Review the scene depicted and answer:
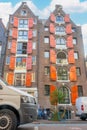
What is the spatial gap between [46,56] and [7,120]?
82.6 feet

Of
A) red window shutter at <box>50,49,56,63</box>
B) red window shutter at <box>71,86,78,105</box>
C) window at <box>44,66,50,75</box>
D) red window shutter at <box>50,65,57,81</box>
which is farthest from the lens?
red window shutter at <box>50,49,56,63</box>

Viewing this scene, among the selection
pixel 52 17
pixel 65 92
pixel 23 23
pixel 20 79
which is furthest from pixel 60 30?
pixel 20 79

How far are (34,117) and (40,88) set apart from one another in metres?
21.6

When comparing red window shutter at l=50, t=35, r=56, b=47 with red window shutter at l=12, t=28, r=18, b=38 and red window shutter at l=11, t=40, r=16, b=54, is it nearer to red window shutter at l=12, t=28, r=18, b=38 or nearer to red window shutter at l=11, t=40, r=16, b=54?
red window shutter at l=12, t=28, r=18, b=38

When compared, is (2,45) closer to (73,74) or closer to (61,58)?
(61,58)

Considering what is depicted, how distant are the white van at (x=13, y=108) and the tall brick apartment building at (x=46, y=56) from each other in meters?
21.5

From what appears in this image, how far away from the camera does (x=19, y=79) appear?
28219mm

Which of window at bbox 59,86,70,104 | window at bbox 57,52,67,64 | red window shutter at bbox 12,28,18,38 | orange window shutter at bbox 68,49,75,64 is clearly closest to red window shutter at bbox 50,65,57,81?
window at bbox 57,52,67,64

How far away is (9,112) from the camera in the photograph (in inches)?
232

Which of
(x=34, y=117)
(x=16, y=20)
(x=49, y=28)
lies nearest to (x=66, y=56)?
(x=49, y=28)

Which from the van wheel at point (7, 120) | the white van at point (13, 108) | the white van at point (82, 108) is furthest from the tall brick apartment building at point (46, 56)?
the van wheel at point (7, 120)

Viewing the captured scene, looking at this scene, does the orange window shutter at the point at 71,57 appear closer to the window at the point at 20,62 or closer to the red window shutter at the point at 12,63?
the window at the point at 20,62

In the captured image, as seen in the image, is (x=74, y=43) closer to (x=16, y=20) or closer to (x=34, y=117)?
(x=16, y=20)

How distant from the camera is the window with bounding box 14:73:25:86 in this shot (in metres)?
27.9
